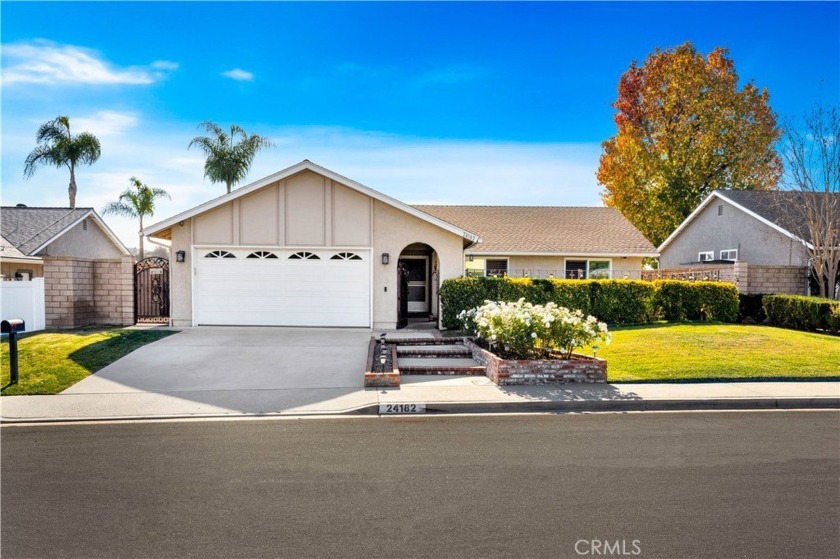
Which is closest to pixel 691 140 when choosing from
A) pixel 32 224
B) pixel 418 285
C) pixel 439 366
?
pixel 418 285

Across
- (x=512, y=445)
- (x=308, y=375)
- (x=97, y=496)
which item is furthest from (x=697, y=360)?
(x=97, y=496)

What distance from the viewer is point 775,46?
16.6 metres

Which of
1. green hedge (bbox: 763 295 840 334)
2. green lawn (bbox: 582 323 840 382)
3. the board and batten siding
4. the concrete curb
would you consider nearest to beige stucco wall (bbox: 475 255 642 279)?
green hedge (bbox: 763 295 840 334)

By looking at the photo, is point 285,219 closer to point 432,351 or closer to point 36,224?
point 432,351

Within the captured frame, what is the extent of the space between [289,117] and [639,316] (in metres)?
12.8

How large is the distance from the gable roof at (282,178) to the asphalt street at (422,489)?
9083mm

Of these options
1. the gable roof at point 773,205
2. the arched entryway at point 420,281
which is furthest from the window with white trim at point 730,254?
the arched entryway at point 420,281

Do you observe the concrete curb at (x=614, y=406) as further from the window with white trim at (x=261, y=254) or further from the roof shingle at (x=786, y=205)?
the roof shingle at (x=786, y=205)

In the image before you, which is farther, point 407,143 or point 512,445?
point 407,143

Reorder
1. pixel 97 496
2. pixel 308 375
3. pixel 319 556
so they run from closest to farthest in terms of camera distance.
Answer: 1. pixel 319 556
2. pixel 97 496
3. pixel 308 375

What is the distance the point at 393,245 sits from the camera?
610 inches

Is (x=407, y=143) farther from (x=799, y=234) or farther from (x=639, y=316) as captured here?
(x=799, y=234)

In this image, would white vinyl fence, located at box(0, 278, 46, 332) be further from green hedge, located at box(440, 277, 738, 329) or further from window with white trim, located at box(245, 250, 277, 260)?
green hedge, located at box(440, 277, 738, 329)

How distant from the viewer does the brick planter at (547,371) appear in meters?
8.99
